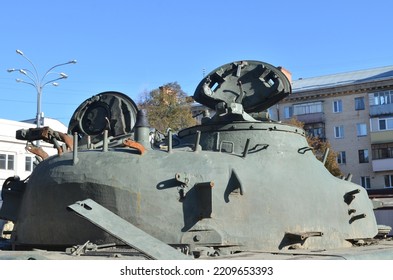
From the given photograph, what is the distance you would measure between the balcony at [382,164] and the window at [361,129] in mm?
2362

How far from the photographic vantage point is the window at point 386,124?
39.0 meters

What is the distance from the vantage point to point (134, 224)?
22.7ft

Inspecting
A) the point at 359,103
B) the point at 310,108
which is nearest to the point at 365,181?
the point at 359,103

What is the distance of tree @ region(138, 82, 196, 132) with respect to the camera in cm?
3083

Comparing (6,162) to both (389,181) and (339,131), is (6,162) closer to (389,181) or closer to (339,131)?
(339,131)

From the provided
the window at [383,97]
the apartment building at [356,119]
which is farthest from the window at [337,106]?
the window at [383,97]

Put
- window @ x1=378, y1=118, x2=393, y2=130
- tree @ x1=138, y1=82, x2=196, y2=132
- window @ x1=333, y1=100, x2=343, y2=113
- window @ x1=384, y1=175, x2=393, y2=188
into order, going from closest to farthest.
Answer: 1. tree @ x1=138, y1=82, x2=196, y2=132
2. window @ x1=384, y1=175, x2=393, y2=188
3. window @ x1=378, y1=118, x2=393, y2=130
4. window @ x1=333, y1=100, x2=343, y2=113

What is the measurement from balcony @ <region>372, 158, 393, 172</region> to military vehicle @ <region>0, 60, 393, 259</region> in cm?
3118

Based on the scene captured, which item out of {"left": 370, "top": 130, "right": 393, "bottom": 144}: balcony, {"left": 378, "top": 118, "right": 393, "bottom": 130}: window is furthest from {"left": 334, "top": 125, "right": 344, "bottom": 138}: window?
{"left": 378, "top": 118, "right": 393, "bottom": 130}: window

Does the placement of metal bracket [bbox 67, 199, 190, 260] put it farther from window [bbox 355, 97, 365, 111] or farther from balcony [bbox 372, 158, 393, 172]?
window [bbox 355, 97, 365, 111]

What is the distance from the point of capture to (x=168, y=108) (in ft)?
104

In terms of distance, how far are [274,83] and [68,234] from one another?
4.11 meters

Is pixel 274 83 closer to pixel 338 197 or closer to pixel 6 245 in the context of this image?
pixel 338 197
